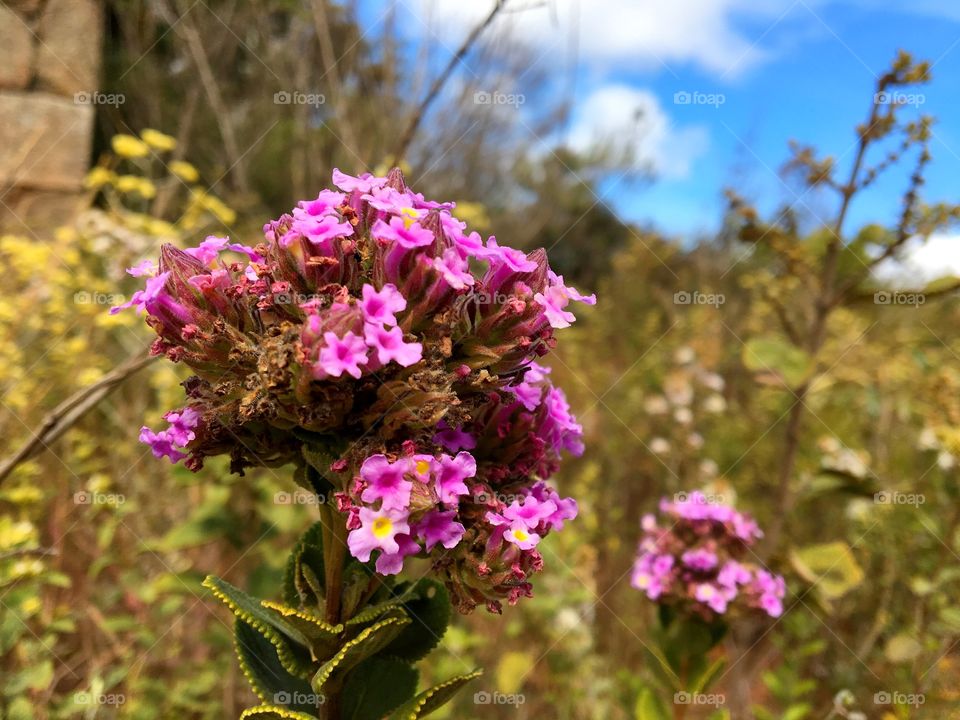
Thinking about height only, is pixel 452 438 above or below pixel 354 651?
above
